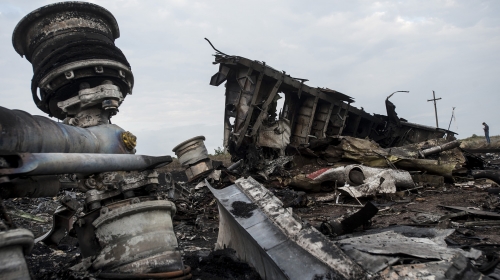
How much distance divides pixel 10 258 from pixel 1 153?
517 millimetres

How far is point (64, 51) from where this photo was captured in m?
3.07

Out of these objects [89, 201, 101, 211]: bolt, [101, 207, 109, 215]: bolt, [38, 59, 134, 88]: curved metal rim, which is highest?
[38, 59, 134, 88]: curved metal rim

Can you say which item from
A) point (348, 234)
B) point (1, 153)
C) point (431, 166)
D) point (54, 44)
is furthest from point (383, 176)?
point (1, 153)

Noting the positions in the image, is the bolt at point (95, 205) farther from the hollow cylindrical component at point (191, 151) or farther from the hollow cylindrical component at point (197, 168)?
the hollow cylindrical component at point (197, 168)

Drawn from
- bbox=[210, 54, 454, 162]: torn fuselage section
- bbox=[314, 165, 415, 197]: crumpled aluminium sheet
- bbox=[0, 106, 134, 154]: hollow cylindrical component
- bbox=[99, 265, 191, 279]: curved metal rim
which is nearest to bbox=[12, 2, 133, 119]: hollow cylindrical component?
bbox=[0, 106, 134, 154]: hollow cylindrical component

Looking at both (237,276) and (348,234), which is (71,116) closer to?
(237,276)

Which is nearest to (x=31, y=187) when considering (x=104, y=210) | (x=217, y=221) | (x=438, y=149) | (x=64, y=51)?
(x=104, y=210)

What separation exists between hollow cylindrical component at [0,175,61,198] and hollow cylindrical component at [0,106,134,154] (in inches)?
7.0

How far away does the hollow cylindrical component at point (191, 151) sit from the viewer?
4.40m

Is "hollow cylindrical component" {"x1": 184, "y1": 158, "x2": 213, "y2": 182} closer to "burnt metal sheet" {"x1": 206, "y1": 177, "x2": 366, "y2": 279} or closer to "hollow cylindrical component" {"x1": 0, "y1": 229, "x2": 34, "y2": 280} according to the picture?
"burnt metal sheet" {"x1": 206, "y1": 177, "x2": 366, "y2": 279}

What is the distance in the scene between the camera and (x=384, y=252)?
2.20 m

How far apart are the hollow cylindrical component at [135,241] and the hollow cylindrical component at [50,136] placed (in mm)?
506

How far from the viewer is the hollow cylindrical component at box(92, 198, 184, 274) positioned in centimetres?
243

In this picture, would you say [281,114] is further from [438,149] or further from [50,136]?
[50,136]
